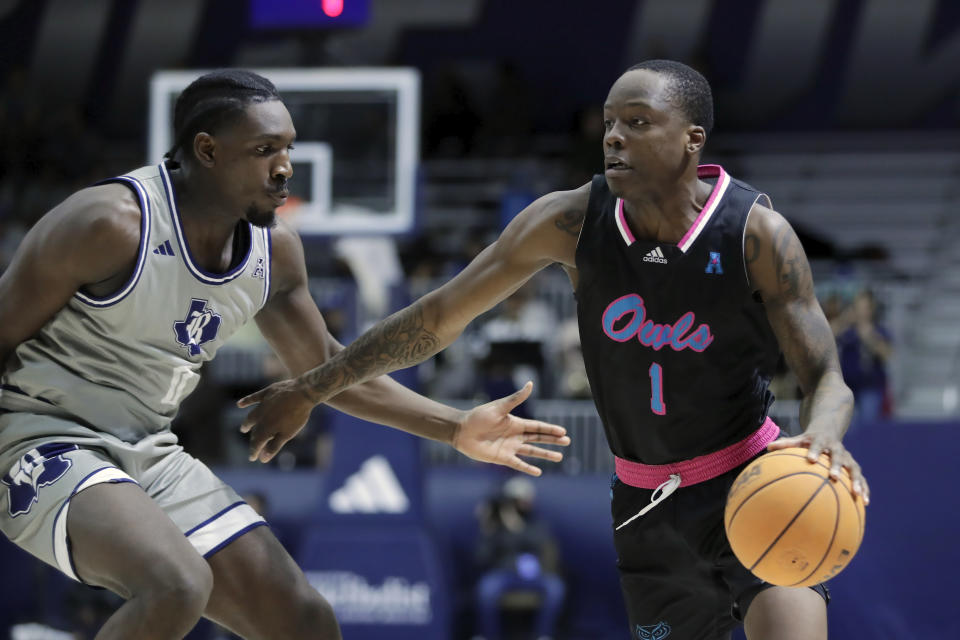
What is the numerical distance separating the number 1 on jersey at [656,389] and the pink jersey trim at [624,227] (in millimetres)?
395

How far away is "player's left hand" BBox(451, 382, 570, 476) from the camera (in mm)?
4391

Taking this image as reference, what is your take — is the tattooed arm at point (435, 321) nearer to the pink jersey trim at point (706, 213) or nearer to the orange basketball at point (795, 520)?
the pink jersey trim at point (706, 213)

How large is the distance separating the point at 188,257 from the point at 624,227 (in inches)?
53.6

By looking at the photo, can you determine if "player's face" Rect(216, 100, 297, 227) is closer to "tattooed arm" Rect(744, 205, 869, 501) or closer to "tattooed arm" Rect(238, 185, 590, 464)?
"tattooed arm" Rect(238, 185, 590, 464)

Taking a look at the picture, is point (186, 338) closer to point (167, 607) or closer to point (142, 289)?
point (142, 289)

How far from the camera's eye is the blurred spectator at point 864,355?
393 inches

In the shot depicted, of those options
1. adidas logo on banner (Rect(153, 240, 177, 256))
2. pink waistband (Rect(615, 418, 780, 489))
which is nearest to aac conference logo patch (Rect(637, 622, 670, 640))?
pink waistband (Rect(615, 418, 780, 489))

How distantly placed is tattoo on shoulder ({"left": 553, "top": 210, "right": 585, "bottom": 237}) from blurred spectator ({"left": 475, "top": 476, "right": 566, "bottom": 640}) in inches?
230

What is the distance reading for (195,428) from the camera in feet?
34.0

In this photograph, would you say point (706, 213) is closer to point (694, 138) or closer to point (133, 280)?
point (694, 138)

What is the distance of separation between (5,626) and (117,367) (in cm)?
706

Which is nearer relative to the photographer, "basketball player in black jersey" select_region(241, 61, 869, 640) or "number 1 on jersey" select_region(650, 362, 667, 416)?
"basketball player in black jersey" select_region(241, 61, 869, 640)

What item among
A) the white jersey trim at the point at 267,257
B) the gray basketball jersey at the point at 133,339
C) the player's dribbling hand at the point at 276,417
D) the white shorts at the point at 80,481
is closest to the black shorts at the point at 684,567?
the player's dribbling hand at the point at 276,417

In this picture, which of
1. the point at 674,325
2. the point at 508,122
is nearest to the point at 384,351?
the point at 674,325
